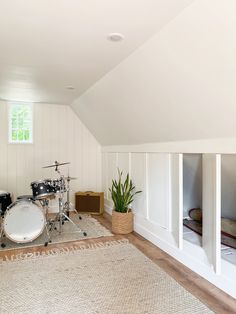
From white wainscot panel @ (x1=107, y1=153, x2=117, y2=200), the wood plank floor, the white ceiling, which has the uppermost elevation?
the white ceiling

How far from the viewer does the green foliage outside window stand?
4.48m

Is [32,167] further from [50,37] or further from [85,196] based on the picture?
[50,37]

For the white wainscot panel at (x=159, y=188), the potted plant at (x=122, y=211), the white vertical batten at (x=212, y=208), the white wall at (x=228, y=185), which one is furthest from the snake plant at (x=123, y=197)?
the white vertical batten at (x=212, y=208)

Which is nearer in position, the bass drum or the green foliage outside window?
the bass drum

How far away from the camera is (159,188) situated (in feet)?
10.3

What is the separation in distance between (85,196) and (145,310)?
2959 millimetres

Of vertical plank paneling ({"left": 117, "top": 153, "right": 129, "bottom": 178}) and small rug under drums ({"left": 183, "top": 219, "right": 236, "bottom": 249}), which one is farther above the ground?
vertical plank paneling ({"left": 117, "top": 153, "right": 129, "bottom": 178})

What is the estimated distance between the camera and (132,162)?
3824 mm

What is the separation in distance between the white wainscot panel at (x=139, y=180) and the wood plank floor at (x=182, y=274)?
1.23ft

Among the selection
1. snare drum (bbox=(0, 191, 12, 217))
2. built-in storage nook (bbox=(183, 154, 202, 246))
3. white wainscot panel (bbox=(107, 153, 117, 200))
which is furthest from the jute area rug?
white wainscot panel (bbox=(107, 153, 117, 200))

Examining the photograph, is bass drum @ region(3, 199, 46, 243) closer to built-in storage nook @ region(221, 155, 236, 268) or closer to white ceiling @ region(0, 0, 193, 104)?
white ceiling @ region(0, 0, 193, 104)

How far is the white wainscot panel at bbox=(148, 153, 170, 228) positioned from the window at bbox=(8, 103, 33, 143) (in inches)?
98.0

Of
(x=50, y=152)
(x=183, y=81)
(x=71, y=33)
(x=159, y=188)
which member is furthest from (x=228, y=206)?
(x=50, y=152)

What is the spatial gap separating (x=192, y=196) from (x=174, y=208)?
0.88 m
